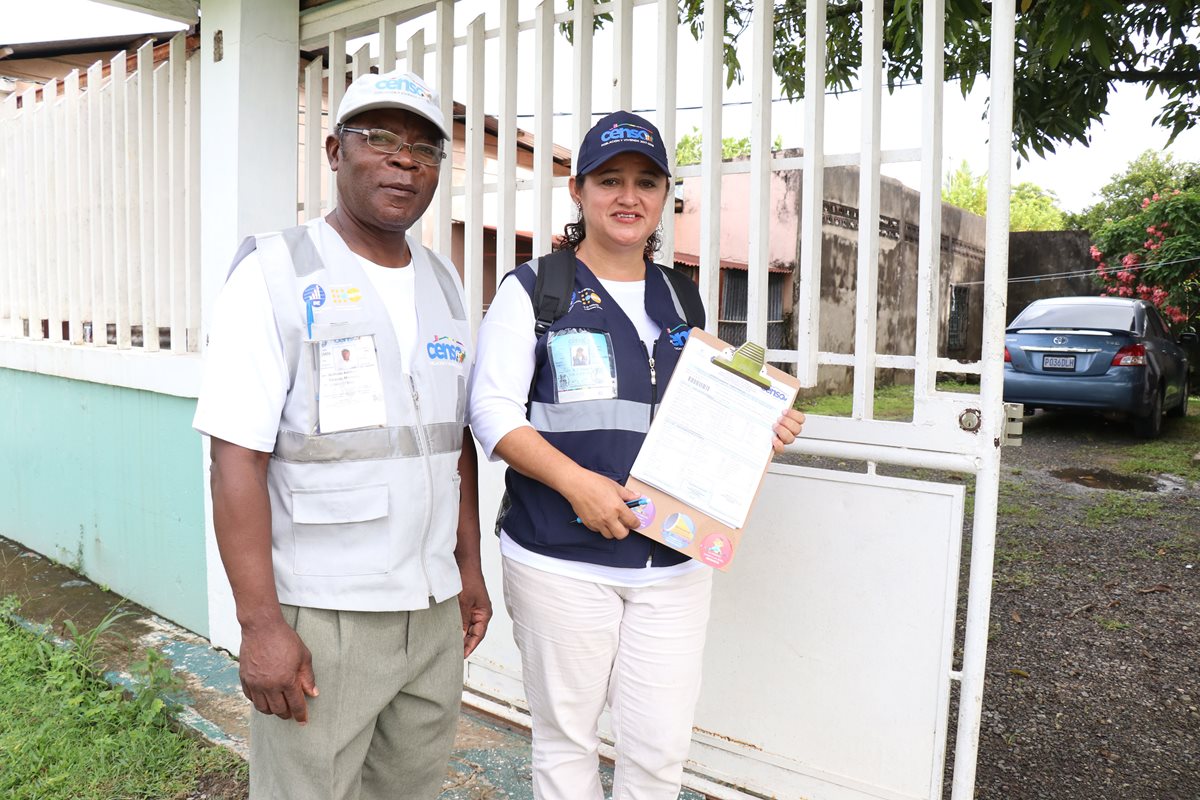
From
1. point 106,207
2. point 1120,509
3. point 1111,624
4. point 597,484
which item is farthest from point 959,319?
point 597,484

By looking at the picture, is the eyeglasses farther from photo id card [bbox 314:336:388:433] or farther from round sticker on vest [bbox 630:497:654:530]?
round sticker on vest [bbox 630:497:654:530]

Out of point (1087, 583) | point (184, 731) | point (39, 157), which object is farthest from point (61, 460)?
point (1087, 583)

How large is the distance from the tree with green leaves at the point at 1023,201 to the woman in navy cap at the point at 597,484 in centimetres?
4363

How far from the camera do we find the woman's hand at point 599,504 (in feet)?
6.04

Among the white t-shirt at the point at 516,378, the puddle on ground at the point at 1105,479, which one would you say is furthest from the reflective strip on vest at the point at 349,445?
the puddle on ground at the point at 1105,479

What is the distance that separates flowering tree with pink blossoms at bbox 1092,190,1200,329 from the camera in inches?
516

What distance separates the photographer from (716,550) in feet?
6.34

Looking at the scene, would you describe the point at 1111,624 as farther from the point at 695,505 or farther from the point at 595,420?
the point at 595,420

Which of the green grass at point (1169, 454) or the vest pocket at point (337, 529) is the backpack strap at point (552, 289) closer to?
the vest pocket at point (337, 529)

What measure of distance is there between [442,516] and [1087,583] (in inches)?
180

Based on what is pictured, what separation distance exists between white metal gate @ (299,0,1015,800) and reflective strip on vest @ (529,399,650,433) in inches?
28.2

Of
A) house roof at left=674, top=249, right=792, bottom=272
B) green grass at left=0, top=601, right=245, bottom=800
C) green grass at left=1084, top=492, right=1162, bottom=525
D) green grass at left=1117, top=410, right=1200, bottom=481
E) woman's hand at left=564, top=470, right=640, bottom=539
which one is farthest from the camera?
house roof at left=674, top=249, right=792, bottom=272

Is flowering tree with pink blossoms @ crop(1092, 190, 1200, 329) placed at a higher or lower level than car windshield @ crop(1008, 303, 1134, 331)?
higher

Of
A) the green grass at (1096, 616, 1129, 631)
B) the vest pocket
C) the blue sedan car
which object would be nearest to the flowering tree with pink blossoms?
the blue sedan car
